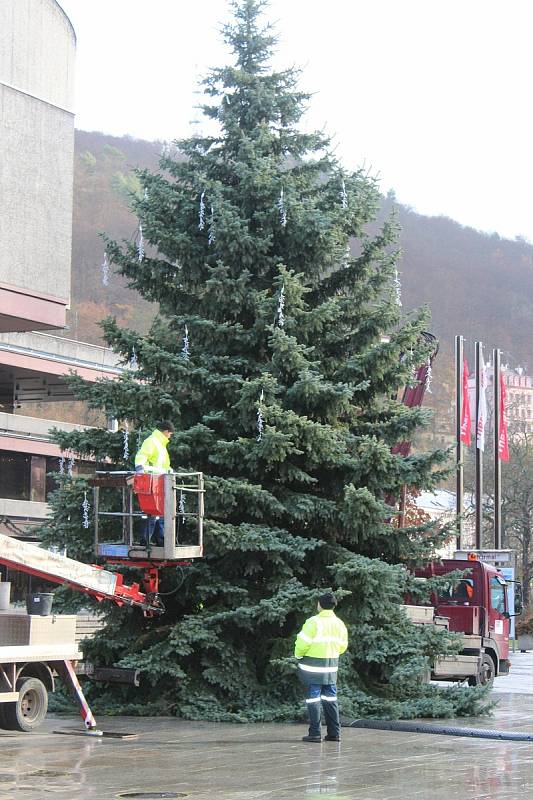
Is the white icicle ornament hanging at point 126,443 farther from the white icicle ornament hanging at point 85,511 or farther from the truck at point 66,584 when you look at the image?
the truck at point 66,584

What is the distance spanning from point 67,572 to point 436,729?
5.45 metres

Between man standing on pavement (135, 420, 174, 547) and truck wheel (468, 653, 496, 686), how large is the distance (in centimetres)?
1141

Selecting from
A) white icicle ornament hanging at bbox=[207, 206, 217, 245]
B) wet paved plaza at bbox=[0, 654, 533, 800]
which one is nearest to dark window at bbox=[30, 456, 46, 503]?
white icicle ornament hanging at bbox=[207, 206, 217, 245]

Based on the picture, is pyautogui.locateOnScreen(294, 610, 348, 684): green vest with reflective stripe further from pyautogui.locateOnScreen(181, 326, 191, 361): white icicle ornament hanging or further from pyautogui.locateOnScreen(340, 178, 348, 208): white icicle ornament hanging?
pyautogui.locateOnScreen(340, 178, 348, 208): white icicle ornament hanging

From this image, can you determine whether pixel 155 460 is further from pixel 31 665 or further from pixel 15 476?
pixel 15 476

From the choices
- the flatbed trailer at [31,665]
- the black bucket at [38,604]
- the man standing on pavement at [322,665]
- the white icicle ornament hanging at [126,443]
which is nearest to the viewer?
the flatbed trailer at [31,665]

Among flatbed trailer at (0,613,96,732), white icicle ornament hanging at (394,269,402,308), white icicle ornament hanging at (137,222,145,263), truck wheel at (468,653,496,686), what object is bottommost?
truck wheel at (468,653,496,686)

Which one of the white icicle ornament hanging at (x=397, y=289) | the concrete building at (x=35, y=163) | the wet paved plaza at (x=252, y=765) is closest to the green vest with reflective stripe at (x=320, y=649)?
the wet paved plaza at (x=252, y=765)

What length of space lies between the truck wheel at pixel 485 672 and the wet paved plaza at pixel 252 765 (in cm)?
811

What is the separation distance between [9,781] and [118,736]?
4.20 metres

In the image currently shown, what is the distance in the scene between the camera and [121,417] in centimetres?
1972

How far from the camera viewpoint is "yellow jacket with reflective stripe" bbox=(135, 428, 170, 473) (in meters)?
15.9

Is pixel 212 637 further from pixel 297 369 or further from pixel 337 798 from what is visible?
pixel 337 798

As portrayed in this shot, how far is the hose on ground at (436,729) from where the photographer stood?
52.5 ft
